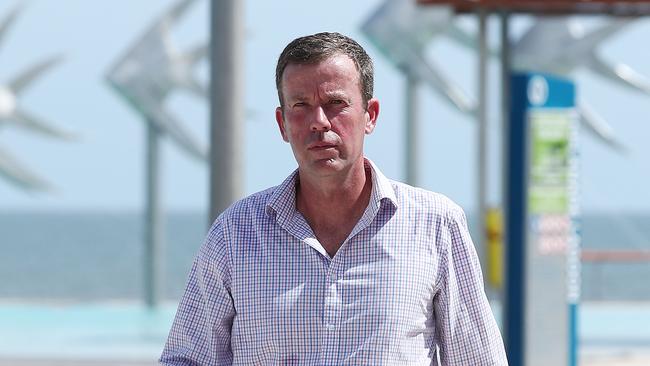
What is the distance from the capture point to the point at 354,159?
2.33 metres

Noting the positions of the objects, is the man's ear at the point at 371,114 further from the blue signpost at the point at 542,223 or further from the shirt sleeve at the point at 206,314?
the blue signpost at the point at 542,223

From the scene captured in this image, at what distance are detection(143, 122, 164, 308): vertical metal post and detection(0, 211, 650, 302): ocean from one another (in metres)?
9.65

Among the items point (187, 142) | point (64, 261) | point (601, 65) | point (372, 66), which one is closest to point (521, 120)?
point (372, 66)

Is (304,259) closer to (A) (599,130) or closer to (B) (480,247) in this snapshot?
(B) (480,247)

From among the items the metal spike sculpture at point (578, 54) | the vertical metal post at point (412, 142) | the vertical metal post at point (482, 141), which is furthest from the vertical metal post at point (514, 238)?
the vertical metal post at point (412, 142)

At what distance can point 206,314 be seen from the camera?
2.39 meters

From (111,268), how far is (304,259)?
65093mm

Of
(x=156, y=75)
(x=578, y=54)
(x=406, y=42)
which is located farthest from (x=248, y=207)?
(x=156, y=75)

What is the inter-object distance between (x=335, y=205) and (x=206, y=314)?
27 centimetres

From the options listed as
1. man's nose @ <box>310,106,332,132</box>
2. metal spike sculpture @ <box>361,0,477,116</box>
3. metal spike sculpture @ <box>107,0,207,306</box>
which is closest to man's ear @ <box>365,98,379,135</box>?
man's nose @ <box>310,106,332,132</box>

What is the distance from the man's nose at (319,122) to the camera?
7.43 feet

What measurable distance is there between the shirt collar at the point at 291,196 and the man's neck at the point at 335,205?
2cm

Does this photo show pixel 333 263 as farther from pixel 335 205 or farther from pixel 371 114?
pixel 371 114

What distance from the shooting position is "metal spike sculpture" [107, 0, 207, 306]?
2011 centimetres
